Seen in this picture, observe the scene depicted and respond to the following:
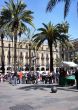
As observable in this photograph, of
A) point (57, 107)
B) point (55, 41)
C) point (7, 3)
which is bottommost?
point (57, 107)

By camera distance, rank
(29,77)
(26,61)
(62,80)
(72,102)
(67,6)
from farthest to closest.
Answer: (26,61) → (29,77) → (62,80) → (67,6) → (72,102)

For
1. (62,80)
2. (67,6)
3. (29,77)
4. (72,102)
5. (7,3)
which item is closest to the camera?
(72,102)

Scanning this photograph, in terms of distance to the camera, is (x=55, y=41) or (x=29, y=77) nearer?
(x=29, y=77)

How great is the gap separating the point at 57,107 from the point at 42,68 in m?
108

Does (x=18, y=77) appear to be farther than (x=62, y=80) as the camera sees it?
Yes

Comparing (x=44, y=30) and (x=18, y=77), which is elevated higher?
(x=44, y=30)

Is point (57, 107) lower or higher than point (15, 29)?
lower

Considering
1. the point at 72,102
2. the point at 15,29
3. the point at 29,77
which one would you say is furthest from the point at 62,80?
the point at 15,29

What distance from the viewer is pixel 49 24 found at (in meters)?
51.0

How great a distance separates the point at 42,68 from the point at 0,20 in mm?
76278

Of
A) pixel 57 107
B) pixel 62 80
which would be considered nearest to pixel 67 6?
pixel 62 80

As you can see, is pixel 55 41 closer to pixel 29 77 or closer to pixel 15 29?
pixel 15 29

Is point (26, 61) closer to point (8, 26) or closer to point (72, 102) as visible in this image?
point (8, 26)

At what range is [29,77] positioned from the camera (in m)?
38.8
